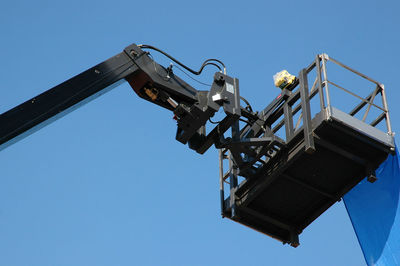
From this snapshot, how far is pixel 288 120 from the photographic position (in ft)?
60.1

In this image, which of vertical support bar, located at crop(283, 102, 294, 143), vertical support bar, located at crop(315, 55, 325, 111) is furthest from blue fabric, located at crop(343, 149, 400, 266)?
vertical support bar, located at crop(283, 102, 294, 143)

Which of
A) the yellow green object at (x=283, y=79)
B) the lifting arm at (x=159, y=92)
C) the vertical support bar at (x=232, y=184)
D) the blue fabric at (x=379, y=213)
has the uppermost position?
the yellow green object at (x=283, y=79)

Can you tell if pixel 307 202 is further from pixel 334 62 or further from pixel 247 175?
pixel 334 62

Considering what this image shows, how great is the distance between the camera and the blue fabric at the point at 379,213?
61.0 feet

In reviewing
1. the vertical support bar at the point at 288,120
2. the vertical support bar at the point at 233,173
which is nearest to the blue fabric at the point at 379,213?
Result: the vertical support bar at the point at 288,120

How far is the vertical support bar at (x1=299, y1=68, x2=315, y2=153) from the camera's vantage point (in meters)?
17.1

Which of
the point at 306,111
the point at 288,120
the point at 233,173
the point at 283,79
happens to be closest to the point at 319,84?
the point at 306,111

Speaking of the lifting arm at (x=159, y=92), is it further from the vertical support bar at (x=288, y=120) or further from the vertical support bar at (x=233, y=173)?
the vertical support bar at (x=288, y=120)

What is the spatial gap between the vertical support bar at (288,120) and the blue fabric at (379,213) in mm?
2349

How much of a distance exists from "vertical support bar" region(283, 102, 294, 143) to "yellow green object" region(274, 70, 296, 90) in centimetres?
64

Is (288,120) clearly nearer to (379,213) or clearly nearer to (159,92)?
(159,92)

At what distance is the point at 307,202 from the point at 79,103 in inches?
239

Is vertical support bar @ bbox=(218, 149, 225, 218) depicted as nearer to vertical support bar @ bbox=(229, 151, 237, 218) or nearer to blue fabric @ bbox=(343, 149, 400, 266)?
vertical support bar @ bbox=(229, 151, 237, 218)

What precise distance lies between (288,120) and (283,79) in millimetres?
1368
